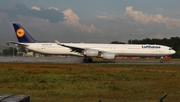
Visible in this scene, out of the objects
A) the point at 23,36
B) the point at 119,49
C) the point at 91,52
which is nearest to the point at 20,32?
the point at 23,36

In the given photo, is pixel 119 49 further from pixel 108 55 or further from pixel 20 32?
pixel 20 32

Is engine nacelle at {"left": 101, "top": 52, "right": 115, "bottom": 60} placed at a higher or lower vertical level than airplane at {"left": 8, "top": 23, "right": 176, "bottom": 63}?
lower

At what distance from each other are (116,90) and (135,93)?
130 cm

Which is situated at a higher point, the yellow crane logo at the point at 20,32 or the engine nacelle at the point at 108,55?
the yellow crane logo at the point at 20,32

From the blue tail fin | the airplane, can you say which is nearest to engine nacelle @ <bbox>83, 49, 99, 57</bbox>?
the airplane

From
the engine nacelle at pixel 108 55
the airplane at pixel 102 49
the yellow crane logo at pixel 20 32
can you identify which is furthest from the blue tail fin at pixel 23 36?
the engine nacelle at pixel 108 55

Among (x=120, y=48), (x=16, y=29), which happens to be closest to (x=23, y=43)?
(x=16, y=29)

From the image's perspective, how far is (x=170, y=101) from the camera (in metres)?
11.6

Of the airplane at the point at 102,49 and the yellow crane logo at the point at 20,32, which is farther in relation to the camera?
the yellow crane logo at the point at 20,32

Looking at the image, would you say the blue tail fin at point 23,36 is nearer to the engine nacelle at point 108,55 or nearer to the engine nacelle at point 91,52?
the engine nacelle at point 91,52

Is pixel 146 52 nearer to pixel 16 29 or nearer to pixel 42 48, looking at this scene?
pixel 42 48

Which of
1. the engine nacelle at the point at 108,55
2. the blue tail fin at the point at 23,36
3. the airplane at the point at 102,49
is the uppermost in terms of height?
the blue tail fin at the point at 23,36

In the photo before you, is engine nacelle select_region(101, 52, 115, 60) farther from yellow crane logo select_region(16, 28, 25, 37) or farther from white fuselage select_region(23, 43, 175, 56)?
yellow crane logo select_region(16, 28, 25, 37)

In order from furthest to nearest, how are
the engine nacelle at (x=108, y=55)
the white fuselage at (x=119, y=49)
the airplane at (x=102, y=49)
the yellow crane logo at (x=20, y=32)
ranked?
the yellow crane logo at (x=20, y=32) → the white fuselage at (x=119, y=49) → the airplane at (x=102, y=49) → the engine nacelle at (x=108, y=55)
